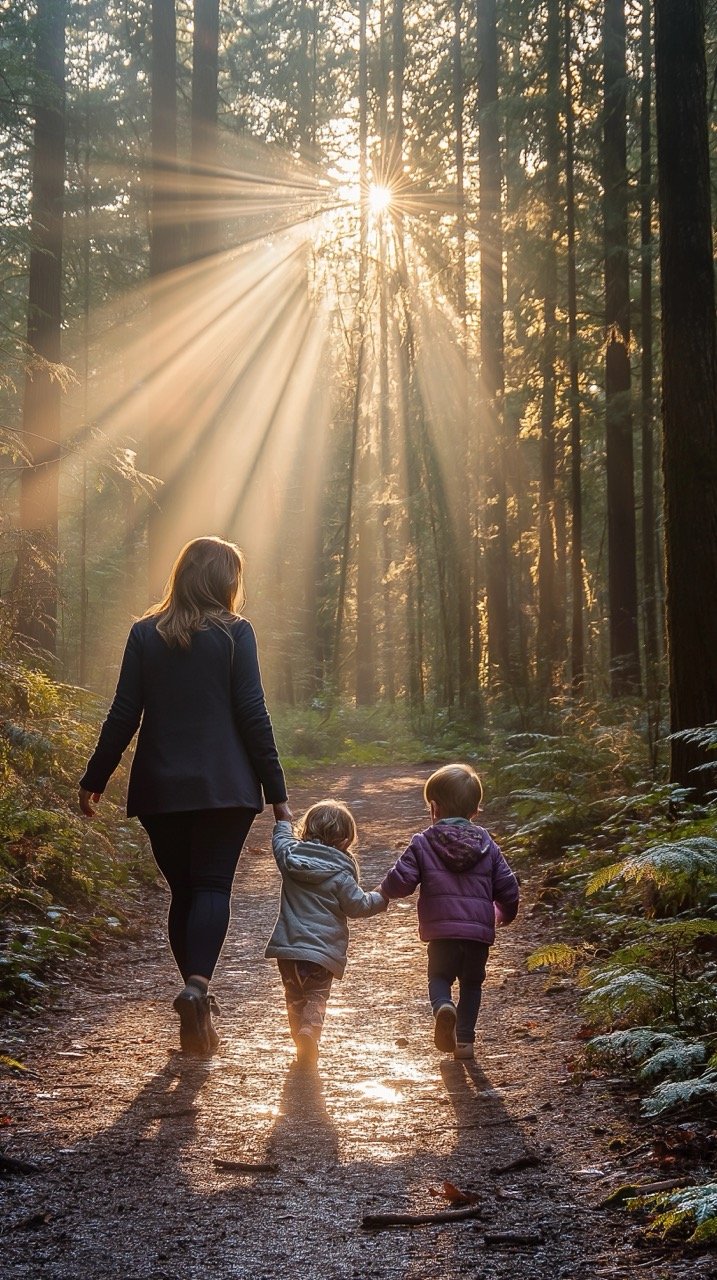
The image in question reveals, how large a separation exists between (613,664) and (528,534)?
11764mm

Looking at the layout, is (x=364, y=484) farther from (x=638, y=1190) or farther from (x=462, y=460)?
(x=638, y=1190)

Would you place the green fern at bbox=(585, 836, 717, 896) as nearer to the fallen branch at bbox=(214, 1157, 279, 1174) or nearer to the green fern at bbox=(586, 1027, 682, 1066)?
the green fern at bbox=(586, 1027, 682, 1066)

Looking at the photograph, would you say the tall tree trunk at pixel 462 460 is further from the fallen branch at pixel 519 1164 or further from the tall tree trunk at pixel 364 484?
the fallen branch at pixel 519 1164

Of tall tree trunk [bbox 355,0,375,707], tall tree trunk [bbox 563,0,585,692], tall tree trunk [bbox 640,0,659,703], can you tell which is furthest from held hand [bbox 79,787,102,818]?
tall tree trunk [bbox 355,0,375,707]

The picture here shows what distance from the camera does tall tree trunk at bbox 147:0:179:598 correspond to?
1595 cm

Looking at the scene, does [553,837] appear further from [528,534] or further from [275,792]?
[528,534]

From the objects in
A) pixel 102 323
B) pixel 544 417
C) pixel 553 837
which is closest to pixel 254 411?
pixel 102 323

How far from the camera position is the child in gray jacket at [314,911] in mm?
5207

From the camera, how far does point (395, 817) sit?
1438cm

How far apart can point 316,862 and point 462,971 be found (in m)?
0.83

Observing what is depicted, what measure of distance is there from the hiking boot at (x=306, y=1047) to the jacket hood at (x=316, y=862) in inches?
25.8

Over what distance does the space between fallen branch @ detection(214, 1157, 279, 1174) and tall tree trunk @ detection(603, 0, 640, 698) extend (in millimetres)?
14458

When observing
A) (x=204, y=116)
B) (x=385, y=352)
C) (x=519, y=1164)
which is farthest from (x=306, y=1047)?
(x=385, y=352)

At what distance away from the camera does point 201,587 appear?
5363mm
